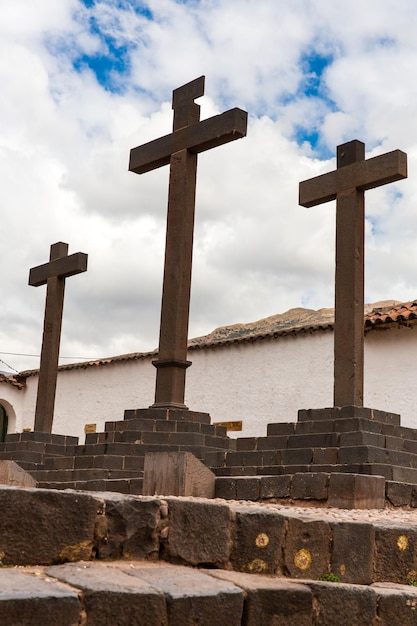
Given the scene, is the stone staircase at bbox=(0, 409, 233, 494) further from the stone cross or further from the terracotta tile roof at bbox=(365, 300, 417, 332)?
the terracotta tile roof at bbox=(365, 300, 417, 332)

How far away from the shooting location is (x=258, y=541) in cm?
407

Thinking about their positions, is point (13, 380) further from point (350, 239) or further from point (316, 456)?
point (316, 456)

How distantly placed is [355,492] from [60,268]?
7.28 meters

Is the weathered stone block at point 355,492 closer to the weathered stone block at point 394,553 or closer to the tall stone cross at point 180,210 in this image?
the weathered stone block at point 394,553

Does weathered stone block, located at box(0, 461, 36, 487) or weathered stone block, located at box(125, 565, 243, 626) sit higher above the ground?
weathered stone block, located at box(0, 461, 36, 487)

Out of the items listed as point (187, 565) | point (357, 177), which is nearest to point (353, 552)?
point (187, 565)

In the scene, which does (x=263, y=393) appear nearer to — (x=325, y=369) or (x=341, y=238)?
(x=325, y=369)

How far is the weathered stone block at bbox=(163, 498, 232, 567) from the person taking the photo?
380 cm

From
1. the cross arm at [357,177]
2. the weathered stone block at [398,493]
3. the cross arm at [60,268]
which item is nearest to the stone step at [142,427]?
the weathered stone block at [398,493]

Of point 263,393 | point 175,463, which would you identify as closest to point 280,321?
point 263,393

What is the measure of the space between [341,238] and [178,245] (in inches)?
83.9

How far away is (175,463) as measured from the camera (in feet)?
24.0

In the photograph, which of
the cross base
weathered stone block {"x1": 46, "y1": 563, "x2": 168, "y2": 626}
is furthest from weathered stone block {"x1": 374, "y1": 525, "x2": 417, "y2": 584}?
the cross base

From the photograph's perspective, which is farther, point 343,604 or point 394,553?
point 394,553
